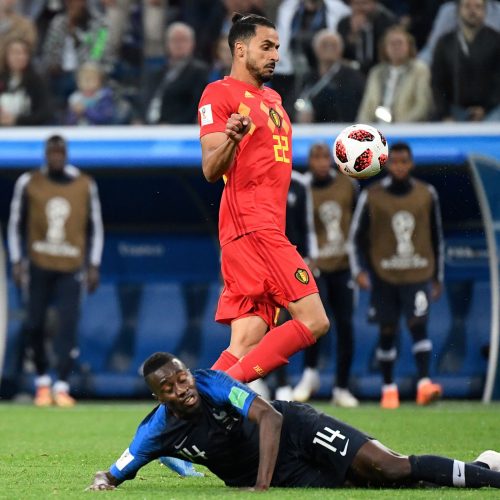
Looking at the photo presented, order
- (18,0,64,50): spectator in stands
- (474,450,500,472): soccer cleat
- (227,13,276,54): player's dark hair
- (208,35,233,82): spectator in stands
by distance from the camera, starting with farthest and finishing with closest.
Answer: (18,0,64,50): spectator in stands, (208,35,233,82): spectator in stands, (227,13,276,54): player's dark hair, (474,450,500,472): soccer cleat

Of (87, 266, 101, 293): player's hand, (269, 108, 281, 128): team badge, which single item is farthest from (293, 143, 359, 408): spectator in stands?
(269, 108, 281, 128): team badge

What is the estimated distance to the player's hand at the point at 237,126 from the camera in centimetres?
631

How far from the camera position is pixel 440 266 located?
479 inches

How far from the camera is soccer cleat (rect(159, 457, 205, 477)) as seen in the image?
677cm

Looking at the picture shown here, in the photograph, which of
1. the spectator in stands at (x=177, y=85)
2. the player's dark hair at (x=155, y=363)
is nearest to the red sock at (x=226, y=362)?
the player's dark hair at (x=155, y=363)

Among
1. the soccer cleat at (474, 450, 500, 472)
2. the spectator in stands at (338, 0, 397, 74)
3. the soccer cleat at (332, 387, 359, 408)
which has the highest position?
the spectator in stands at (338, 0, 397, 74)

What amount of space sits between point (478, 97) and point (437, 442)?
16.3 feet

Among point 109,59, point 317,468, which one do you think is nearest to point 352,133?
point 317,468

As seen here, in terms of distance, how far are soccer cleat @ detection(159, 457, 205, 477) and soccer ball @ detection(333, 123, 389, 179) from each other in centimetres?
180

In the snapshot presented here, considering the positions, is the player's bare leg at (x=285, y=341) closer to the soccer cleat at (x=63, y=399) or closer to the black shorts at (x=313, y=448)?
the black shorts at (x=313, y=448)

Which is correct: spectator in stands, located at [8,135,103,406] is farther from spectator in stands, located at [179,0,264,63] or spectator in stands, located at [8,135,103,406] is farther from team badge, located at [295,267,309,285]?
team badge, located at [295,267,309,285]

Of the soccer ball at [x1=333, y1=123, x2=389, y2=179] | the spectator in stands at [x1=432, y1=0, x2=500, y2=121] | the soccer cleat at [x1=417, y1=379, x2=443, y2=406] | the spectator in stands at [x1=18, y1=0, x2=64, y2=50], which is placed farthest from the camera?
the spectator in stands at [x1=18, y1=0, x2=64, y2=50]

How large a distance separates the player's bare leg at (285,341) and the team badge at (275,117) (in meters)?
0.95

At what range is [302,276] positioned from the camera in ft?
22.0
